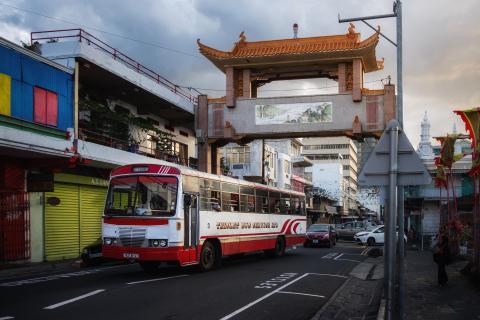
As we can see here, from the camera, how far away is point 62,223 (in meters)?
24.0

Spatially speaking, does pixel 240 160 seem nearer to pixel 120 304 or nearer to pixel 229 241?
pixel 229 241

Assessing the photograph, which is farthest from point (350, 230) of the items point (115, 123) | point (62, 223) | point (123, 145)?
point (62, 223)

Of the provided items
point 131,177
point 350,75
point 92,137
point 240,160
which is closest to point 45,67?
point 92,137

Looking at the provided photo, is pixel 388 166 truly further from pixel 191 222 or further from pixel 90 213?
pixel 90 213

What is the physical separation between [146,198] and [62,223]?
10.1 m

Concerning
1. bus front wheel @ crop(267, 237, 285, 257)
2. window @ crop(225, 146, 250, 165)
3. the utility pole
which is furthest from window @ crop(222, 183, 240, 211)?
window @ crop(225, 146, 250, 165)

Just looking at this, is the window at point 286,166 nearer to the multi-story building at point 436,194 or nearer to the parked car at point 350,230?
the multi-story building at point 436,194

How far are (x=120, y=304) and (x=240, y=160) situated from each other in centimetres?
4797

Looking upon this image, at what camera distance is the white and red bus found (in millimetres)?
15016

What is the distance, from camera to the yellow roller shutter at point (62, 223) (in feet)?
75.3

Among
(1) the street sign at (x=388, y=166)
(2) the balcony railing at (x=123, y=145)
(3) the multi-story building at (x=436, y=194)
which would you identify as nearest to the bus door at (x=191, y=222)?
(1) the street sign at (x=388, y=166)

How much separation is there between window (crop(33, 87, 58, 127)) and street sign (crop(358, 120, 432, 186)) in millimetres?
15510

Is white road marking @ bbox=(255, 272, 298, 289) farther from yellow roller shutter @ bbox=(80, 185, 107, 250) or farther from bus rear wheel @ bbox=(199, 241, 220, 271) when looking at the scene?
yellow roller shutter @ bbox=(80, 185, 107, 250)

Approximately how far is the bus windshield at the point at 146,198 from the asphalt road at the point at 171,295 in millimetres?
1799
